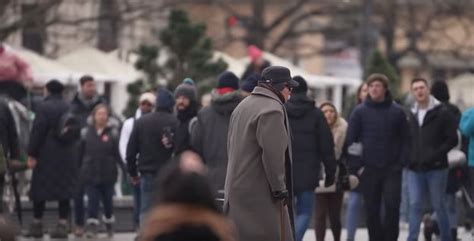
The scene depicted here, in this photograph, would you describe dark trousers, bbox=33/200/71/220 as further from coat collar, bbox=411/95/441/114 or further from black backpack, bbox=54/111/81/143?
coat collar, bbox=411/95/441/114

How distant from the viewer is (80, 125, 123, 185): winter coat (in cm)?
1945

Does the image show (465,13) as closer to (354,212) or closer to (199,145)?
(354,212)

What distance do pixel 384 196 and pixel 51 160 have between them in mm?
4559

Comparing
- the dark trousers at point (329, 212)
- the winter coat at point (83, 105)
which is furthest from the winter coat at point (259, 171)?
the winter coat at point (83, 105)

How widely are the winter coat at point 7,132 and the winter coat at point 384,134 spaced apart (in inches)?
133

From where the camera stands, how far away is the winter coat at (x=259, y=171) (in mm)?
11672

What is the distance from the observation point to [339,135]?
1783cm

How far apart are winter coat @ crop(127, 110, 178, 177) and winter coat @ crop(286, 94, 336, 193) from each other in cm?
159

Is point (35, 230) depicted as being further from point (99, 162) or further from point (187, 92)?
point (187, 92)

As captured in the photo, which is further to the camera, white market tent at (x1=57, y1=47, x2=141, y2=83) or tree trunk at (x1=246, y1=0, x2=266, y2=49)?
tree trunk at (x1=246, y1=0, x2=266, y2=49)

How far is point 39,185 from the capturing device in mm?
19266

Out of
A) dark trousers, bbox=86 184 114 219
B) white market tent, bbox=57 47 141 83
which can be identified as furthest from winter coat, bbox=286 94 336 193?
white market tent, bbox=57 47 141 83

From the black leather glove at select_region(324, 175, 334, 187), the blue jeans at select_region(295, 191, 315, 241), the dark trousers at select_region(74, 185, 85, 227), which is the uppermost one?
the black leather glove at select_region(324, 175, 334, 187)

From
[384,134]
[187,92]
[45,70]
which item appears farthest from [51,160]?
[45,70]
